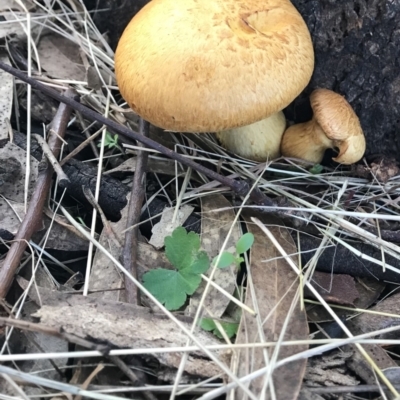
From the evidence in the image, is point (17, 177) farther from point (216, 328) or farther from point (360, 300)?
point (360, 300)

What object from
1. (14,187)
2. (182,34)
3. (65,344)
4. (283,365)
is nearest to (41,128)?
(14,187)

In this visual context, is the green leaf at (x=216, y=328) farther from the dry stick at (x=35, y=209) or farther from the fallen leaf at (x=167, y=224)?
the dry stick at (x=35, y=209)

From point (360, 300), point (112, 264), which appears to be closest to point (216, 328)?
point (112, 264)

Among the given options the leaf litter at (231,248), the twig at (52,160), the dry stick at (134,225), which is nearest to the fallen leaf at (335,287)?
the leaf litter at (231,248)

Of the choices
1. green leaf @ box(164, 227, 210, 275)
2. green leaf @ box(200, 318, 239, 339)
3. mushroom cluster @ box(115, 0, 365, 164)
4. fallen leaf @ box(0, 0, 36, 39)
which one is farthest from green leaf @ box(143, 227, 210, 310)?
fallen leaf @ box(0, 0, 36, 39)

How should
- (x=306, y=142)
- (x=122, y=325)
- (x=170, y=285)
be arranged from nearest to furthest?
(x=122, y=325), (x=170, y=285), (x=306, y=142)

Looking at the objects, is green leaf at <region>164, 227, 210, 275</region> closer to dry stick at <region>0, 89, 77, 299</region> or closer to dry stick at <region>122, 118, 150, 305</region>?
dry stick at <region>122, 118, 150, 305</region>
